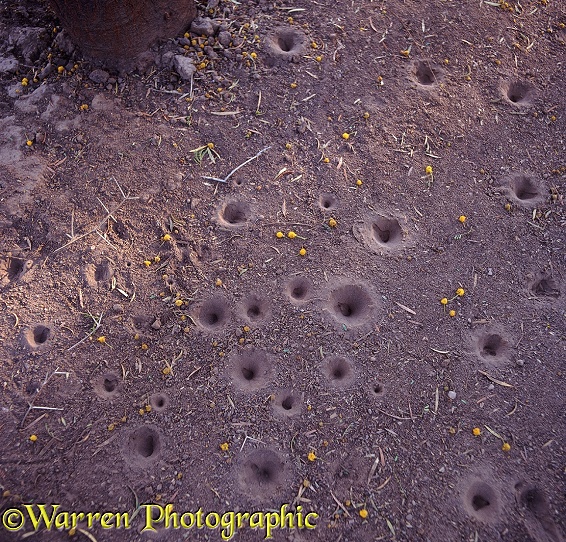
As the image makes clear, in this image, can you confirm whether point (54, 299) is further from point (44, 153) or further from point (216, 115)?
point (216, 115)

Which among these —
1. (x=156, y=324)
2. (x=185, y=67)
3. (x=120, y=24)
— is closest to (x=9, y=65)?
(x=120, y=24)

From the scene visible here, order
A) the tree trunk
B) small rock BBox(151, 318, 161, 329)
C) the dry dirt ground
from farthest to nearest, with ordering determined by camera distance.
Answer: the tree trunk, small rock BBox(151, 318, 161, 329), the dry dirt ground

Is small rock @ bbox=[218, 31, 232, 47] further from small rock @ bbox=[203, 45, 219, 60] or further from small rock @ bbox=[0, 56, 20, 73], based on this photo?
small rock @ bbox=[0, 56, 20, 73]

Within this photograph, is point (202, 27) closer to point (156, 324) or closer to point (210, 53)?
point (210, 53)

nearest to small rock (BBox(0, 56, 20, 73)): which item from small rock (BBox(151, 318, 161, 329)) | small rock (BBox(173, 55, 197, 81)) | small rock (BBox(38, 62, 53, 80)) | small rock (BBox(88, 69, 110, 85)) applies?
small rock (BBox(38, 62, 53, 80))

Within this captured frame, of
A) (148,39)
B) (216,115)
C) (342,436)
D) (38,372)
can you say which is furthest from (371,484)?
(148,39)

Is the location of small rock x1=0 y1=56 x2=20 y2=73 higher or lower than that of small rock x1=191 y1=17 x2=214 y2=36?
lower

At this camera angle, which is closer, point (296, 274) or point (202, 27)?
point (296, 274)
